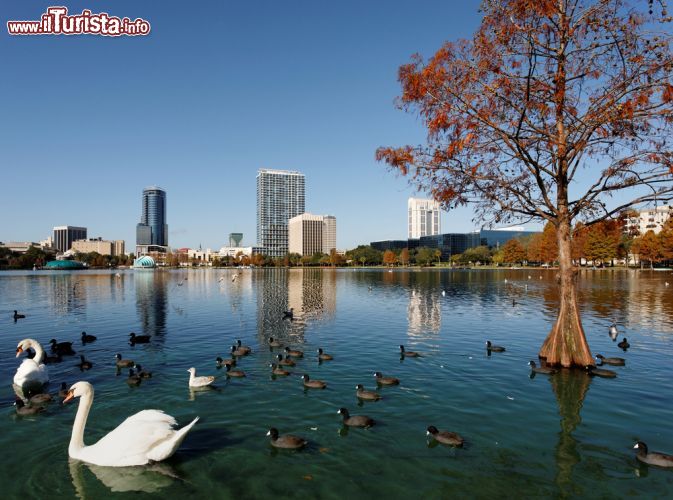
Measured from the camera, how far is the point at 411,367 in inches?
811

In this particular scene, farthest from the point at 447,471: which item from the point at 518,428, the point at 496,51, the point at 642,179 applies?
the point at 496,51

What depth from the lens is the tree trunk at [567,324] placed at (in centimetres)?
1906

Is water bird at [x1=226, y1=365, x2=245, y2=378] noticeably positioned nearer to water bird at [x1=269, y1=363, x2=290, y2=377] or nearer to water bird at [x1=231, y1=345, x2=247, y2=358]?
water bird at [x1=269, y1=363, x2=290, y2=377]

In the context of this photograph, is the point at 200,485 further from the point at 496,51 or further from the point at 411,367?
the point at 496,51

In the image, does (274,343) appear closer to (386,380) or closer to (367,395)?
(386,380)

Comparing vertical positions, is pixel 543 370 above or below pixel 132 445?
below

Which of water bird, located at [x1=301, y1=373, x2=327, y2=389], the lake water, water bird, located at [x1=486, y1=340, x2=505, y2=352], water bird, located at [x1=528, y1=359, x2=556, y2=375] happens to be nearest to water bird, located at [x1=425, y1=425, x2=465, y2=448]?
the lake water

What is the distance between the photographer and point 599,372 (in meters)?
18.7

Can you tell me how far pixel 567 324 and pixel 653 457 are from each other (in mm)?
9315

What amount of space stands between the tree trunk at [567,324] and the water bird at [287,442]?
45.5ft

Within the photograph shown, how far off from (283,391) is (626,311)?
39.3 m

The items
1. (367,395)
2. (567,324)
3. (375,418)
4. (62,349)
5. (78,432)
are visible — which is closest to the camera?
(78,432)

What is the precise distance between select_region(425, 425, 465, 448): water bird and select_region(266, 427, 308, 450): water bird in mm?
3758

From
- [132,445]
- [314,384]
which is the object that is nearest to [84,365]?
[314,384]
